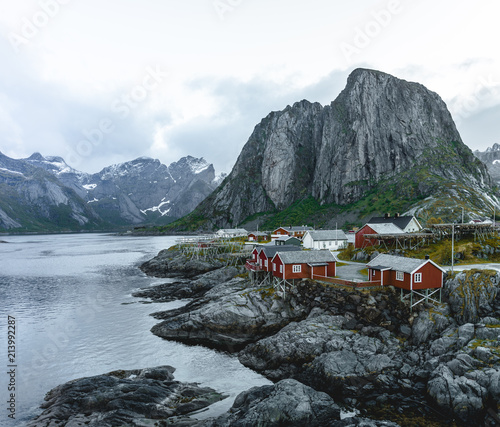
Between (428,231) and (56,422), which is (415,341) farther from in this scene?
(428,231)

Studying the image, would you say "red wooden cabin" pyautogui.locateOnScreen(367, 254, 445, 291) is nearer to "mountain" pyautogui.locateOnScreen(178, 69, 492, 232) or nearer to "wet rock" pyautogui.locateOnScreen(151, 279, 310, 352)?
"wet rock" pyautogui.locateOnScreen(151, 279, 310, 352)

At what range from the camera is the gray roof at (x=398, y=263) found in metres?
33.7

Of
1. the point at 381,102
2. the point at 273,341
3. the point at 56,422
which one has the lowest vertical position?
the point at 56,422

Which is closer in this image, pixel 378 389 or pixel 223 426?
pixel 223 426

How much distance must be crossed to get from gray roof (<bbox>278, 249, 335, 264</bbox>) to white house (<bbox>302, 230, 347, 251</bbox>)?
3089cm

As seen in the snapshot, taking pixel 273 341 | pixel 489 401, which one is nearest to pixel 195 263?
pixel 273 341

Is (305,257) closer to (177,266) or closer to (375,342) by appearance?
(375,342)

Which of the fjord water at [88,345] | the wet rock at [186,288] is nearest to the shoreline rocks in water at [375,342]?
the fjord water at [88,345]

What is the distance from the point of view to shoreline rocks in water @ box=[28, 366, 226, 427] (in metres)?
21.5

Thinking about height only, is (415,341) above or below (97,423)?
above

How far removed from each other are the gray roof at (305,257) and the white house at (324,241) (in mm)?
30892

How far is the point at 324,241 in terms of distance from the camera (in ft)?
245

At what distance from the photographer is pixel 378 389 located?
24.2 m

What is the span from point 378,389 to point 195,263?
60.1 meters
